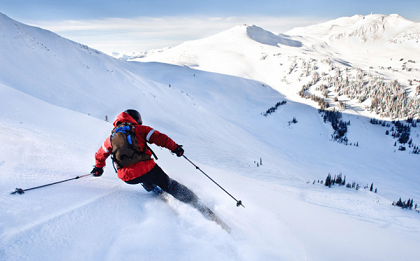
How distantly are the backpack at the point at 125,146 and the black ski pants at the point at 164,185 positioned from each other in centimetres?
28

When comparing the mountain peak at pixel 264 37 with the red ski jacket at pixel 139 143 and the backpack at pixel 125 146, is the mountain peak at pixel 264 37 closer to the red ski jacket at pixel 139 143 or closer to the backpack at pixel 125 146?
the red ski jacket at pixel 139 143

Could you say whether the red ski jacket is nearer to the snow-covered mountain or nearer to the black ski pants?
the black ski pants


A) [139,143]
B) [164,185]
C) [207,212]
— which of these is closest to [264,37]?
[139,143]

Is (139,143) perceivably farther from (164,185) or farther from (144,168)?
(164,185)

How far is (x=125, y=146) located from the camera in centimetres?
294

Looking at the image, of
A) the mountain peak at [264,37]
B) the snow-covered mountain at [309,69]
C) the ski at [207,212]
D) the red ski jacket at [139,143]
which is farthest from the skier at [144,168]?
the mountain peak at [264,37]

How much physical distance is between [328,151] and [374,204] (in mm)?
13868

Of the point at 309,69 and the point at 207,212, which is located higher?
the point at 309,69

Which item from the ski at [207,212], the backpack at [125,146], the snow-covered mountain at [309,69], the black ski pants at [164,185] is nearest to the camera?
the ski at [207,212]

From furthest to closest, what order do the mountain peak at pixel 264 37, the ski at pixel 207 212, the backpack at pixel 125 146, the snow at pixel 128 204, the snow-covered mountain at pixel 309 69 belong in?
the mountain peak at pixel 264 37
the snow-covered mountain at pixel 309 69
the backpack at pixel 125 146
the ski at pixel 207 212
the snow at pixel 128 204

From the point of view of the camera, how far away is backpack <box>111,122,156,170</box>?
2.94m

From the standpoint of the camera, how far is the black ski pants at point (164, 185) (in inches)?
120

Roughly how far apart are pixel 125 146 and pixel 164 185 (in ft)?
2.78

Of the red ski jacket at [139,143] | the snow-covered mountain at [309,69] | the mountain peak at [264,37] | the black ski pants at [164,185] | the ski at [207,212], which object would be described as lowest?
the ski at [207,212]
